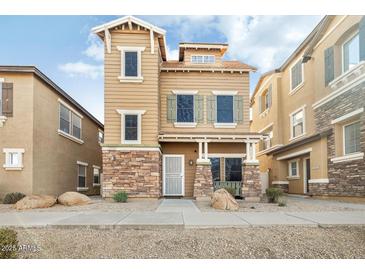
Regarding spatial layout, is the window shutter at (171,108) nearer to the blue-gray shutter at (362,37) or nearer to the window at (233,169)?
the window at (233,169)

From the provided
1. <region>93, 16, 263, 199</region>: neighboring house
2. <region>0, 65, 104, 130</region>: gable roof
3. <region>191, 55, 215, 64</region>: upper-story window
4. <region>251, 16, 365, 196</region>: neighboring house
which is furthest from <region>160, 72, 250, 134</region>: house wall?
<region>0, 65, 104, 130</region>: gable roof

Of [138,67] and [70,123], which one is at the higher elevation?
[138,67]

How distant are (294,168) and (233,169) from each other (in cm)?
453

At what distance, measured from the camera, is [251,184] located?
12.1m

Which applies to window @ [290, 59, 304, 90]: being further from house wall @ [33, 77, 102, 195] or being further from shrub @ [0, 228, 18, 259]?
shrub @ [0, 228, 18, 259]

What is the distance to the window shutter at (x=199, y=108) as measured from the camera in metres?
14.1

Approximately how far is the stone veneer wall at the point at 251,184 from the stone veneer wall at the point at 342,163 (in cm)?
302

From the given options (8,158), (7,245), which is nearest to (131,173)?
(8,158)

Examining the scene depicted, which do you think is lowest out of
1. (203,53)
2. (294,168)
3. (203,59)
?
(294,168)

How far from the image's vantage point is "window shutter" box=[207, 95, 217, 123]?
14125mm

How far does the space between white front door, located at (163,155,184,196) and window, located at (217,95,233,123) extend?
285cm

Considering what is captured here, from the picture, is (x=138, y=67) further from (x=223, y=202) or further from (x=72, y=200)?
(x=223, y=202)

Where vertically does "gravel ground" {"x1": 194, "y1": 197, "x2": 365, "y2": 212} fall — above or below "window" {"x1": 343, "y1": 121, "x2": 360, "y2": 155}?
below
